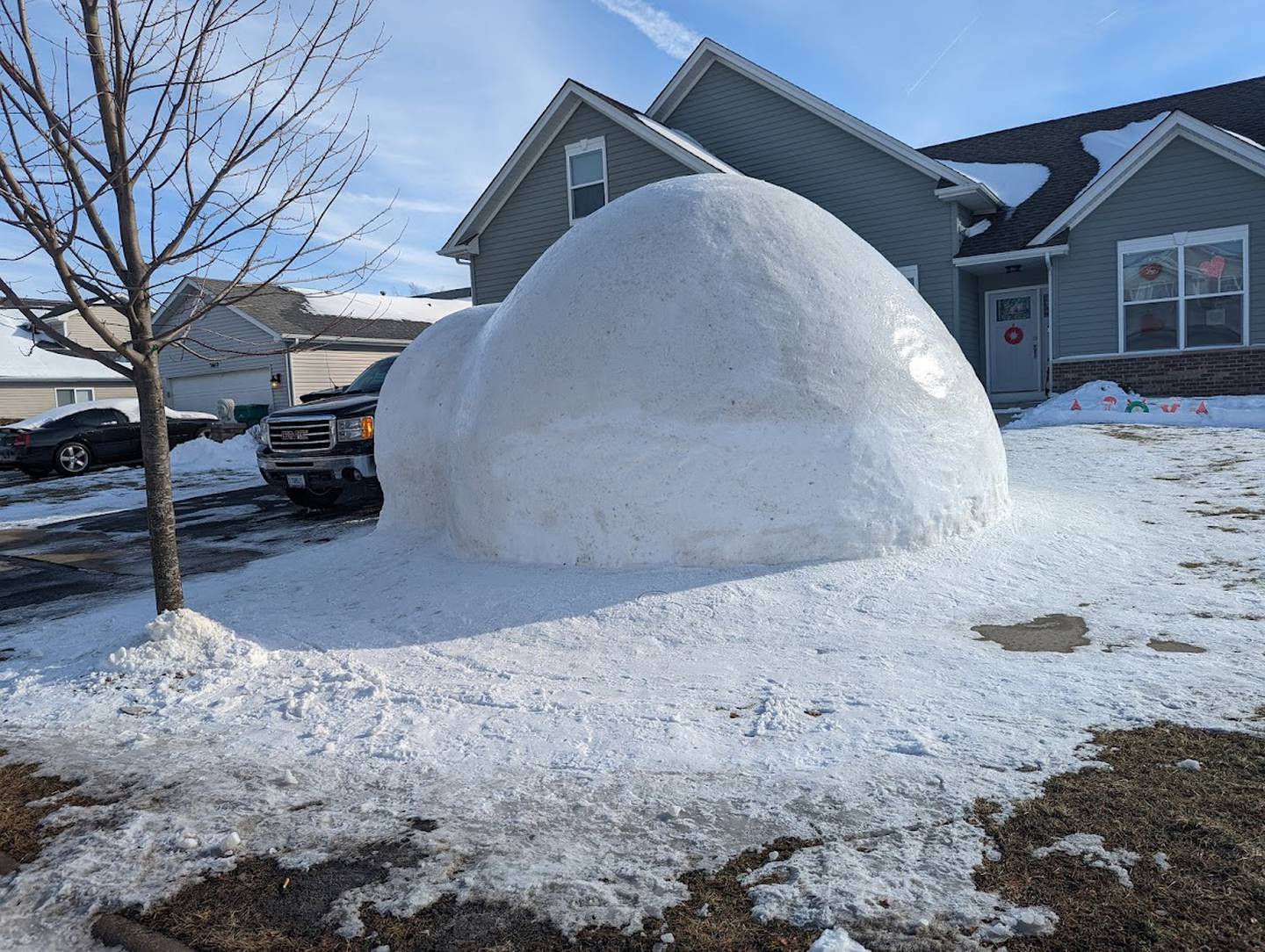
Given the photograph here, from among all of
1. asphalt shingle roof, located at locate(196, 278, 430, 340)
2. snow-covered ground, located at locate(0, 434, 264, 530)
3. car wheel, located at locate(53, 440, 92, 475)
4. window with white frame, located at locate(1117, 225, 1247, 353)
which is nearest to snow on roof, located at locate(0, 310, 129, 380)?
asphalt shingle roof, located at locate(196, 278, 430, 340)

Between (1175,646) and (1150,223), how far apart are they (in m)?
12.6

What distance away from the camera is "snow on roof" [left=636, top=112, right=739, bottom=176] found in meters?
17.0

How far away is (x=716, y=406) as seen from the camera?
606cm

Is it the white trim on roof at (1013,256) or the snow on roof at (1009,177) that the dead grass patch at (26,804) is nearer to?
the white trim on roof at (1013,256)

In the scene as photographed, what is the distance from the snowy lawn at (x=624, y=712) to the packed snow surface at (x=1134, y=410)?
20.1 feet

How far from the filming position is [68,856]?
3.31m

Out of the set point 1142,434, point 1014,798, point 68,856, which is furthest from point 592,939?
point 1142,434

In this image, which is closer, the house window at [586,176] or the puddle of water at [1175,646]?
the puddle of water at [1175,646]

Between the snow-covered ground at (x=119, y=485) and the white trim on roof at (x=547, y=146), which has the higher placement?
the white trim on roof at (x=547, y=146)

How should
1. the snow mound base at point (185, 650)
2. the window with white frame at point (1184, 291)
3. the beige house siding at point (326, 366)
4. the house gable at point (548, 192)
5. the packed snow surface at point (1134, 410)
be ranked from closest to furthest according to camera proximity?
the snow mound base at point (185, 650), the packed snow surface at point (1134, 410), the window with white frame at point (1184, 291), the house gable at point (548, 192), the beige house siding at point (326, 366)

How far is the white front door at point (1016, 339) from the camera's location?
17.6m

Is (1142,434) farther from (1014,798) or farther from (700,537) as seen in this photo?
(1014,798)

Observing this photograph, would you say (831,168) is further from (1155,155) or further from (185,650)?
(185,650)

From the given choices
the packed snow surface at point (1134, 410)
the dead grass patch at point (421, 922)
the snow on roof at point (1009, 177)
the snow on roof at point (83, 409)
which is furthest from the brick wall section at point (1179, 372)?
the snow on roof at point (83, 409)
